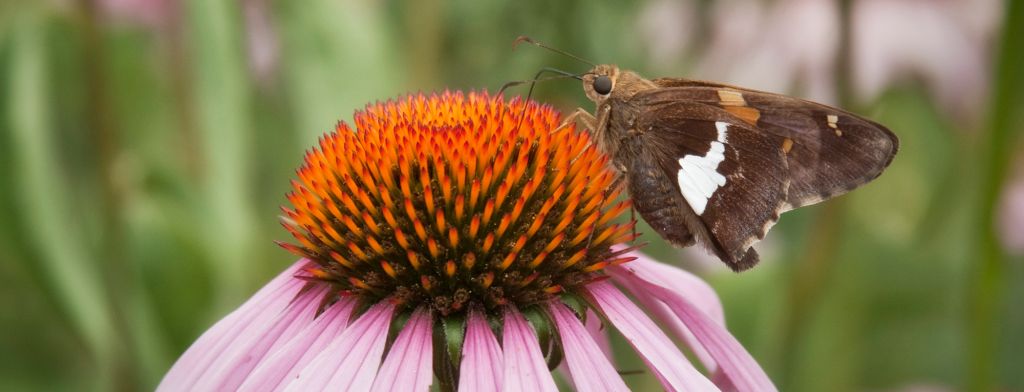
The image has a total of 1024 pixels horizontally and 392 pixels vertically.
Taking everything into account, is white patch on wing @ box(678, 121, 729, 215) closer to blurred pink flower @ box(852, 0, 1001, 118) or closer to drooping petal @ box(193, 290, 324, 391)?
drooping petal @ box(193, 290, 324, 391)

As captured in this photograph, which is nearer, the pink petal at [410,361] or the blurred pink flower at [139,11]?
the pink petal at [410,361]

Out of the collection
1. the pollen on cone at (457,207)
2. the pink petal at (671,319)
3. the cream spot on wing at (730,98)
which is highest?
the cream spot on wing at (730,98)

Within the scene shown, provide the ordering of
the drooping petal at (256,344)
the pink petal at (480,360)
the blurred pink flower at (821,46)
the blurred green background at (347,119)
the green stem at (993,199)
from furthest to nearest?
the blurred pink flower at (821,46) → the blurred green background at (347,119) → the green stem at (993,199) → the drooping petal at (256,344) → the pink petal at (480,360)

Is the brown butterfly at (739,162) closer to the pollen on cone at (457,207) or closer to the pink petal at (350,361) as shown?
the pollen on cone at (457,207)

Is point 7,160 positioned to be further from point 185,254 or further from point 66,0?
point 66,0

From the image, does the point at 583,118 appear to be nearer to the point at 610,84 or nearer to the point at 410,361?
the point at 610,84

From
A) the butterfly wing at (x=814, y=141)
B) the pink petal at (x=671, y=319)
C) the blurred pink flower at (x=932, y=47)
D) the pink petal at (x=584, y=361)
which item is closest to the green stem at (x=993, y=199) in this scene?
the butterfly wing at (x=814, y=141)
